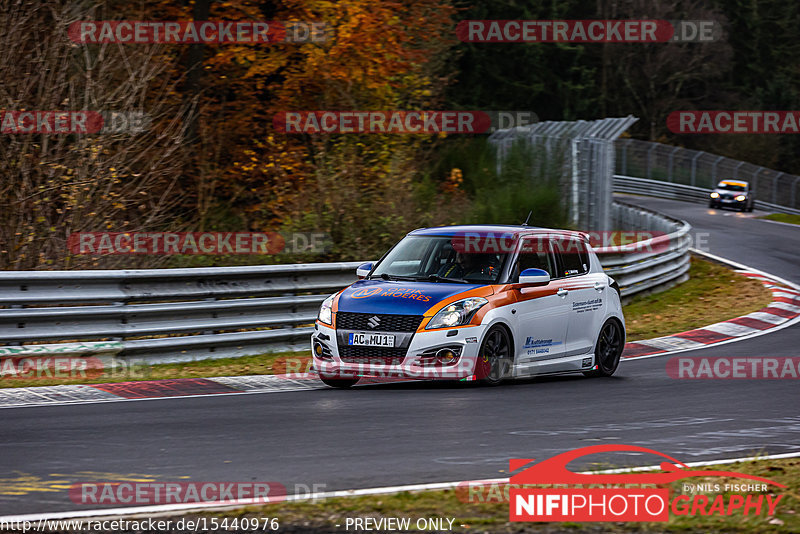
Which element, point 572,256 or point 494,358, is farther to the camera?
point 572,256

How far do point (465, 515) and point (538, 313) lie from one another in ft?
19.9

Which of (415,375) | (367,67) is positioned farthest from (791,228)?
(415,375)

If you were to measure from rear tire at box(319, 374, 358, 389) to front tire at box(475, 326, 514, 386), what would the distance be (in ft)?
4.13

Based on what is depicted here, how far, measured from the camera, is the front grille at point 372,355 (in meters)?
11.0

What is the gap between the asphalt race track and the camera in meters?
7.25

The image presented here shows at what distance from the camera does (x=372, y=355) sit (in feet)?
36.4

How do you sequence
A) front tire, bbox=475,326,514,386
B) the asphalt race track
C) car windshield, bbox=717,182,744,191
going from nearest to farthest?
the asphalt race track, front tire, bbox=475,326,514,386, car windshield, bbox=717,182,744,191

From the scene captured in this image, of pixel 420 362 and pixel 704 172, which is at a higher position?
pixel 704 172

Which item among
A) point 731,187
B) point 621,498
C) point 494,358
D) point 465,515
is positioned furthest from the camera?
point 731,187

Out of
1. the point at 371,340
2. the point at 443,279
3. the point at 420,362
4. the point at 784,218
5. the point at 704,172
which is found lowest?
the point at 784,218

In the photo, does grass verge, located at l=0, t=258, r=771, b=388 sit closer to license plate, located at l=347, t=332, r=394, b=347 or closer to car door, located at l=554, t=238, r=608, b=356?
license plate, located at l=347, t=332, r=394, b=347

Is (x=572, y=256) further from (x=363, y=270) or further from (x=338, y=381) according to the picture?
(x=338, y=381)

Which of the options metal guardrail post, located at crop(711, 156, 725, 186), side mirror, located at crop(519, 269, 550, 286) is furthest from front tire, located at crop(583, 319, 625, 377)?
metal guardrail post, located at crop(711, 156, 725, 186)

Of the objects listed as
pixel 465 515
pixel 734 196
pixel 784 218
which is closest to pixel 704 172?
pixel 734 196
